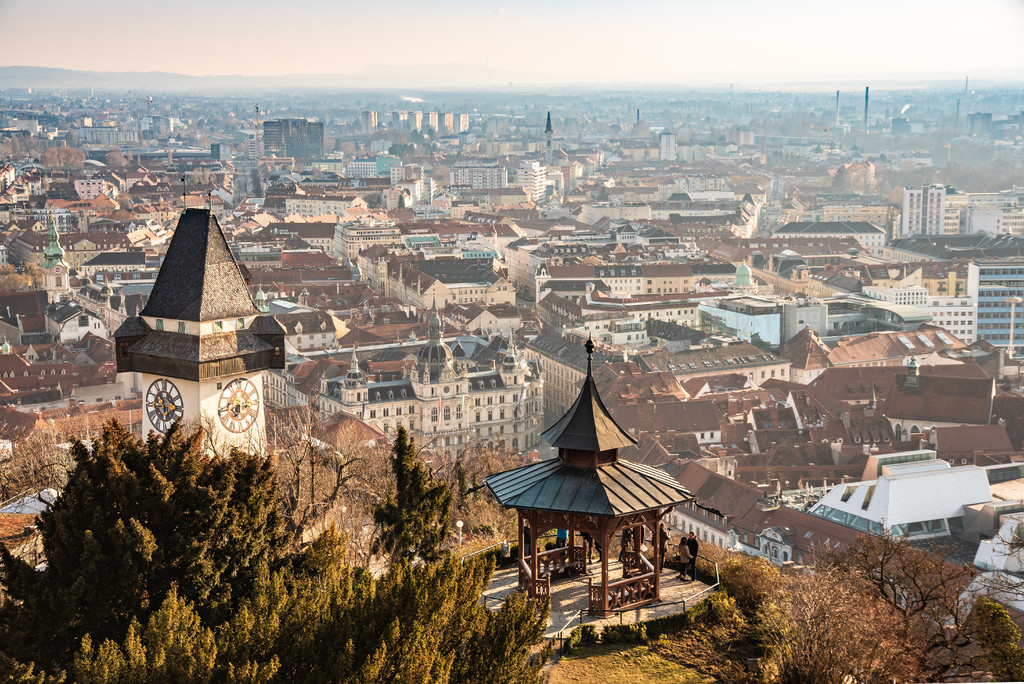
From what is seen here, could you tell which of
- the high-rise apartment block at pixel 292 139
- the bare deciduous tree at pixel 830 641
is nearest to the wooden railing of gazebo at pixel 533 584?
the bare deciduous tree at pixel 830 641

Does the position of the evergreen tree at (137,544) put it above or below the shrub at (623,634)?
→ above

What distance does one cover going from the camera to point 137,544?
1100cm

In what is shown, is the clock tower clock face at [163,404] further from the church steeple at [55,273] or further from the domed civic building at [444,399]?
the church steeple at [55,273]

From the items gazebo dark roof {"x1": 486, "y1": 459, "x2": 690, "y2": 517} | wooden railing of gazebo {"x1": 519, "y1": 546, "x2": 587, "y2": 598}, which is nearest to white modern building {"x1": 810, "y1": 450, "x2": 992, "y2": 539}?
wooden railing of gazebo {"x1": 519, "y1": 546, "x2": 587, "y2": 598}

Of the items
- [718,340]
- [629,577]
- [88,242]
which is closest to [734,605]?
[629,577]

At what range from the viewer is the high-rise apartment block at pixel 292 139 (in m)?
178

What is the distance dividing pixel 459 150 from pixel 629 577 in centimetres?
18768

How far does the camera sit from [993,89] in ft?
584

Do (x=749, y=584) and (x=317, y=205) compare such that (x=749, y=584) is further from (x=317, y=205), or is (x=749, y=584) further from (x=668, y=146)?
(x=668, y=146)

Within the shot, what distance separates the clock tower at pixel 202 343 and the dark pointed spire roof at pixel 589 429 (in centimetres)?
546

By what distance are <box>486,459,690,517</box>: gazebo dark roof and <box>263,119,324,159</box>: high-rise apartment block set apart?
547 ft

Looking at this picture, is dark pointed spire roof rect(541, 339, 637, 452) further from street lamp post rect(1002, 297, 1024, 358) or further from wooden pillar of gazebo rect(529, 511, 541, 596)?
street lamp post rect(1002, 297, 1024, 358)

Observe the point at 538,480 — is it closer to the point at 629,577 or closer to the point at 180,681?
the point at 629,577

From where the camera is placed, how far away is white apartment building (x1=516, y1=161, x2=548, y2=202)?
144125 millimetres
